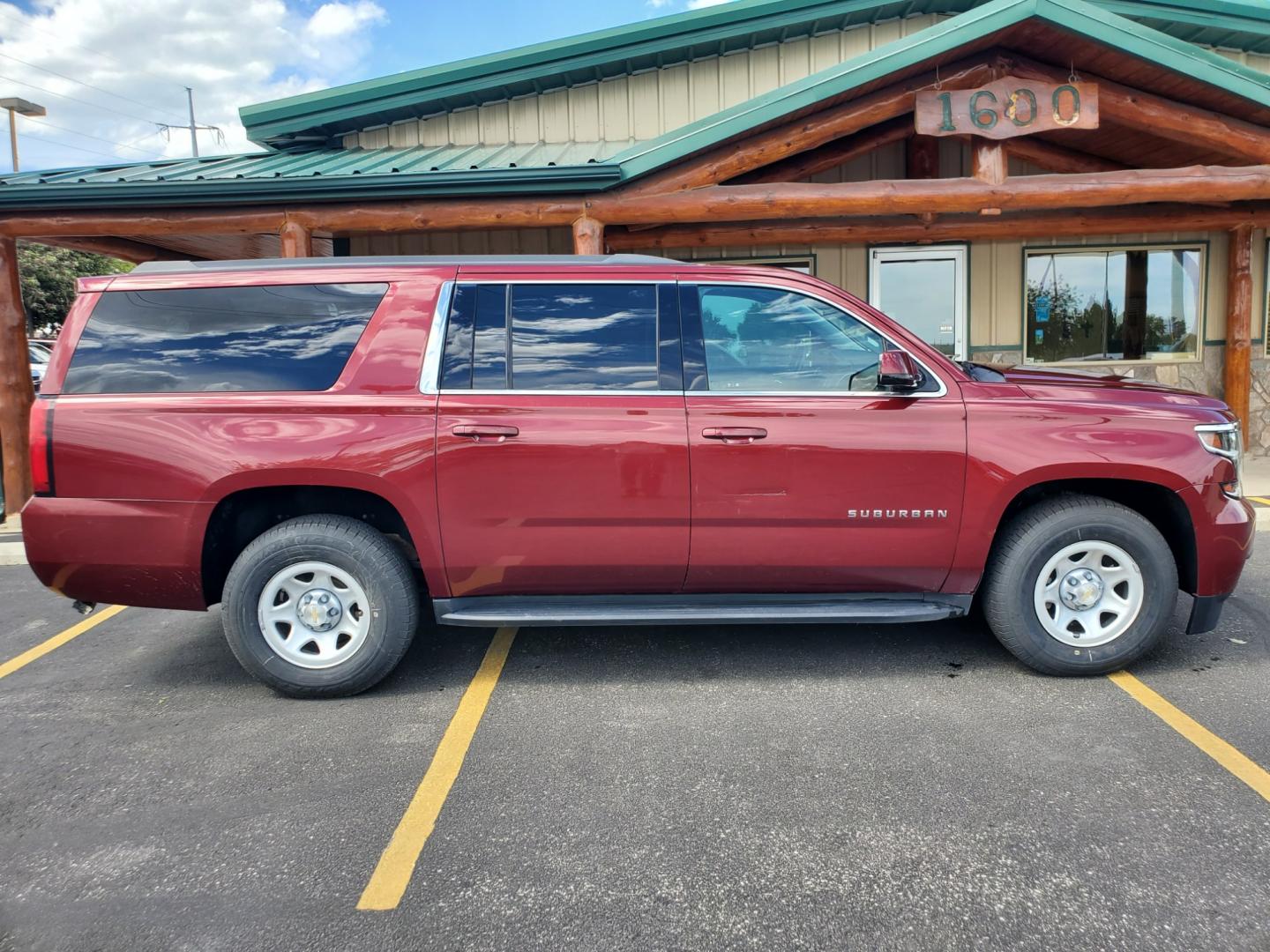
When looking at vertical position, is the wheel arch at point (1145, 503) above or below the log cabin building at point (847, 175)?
below

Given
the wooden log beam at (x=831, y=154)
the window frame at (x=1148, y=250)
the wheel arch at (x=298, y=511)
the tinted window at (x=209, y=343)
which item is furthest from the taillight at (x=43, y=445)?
the window frame at (x=1148, y=250)

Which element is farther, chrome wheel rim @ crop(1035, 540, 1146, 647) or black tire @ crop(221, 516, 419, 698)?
chrome wheel rim @ crop(1035, 540, 1146, 647)

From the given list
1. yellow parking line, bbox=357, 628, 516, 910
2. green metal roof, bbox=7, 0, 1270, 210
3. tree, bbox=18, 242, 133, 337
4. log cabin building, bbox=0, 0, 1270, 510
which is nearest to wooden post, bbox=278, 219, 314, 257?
log cabin building, bbox=0, 0, 1270, 510

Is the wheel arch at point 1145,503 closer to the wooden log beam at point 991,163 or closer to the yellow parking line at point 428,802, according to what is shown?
the yellow parking line at point 428,802

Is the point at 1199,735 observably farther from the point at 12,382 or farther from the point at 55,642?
the point at 12,382

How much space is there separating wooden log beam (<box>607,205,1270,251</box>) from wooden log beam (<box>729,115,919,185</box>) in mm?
770

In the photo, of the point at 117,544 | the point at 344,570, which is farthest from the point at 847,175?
the point at 117,544

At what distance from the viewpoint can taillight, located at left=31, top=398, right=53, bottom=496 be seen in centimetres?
360

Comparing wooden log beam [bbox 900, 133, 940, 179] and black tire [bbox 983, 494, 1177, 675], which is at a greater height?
wooden log beam [bbox 900, 133, 940, 179]

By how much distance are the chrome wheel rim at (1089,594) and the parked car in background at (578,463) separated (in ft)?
0.04

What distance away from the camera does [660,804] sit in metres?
2.87

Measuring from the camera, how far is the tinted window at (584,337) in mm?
3736

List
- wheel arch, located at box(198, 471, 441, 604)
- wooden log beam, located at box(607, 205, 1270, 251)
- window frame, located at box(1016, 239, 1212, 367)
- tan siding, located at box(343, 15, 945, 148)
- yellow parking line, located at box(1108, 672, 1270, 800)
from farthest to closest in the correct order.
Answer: window frame, located at box(1016, 239, 1212, 367), tan siding, located at box(343, 15, 945, 148), wooden log beam, located at box(607, 205, 1270, 251), wheel arch, located at box(198, 471, 441, 604), yellow parking line, located at box(1108, 672, 1270, 800)

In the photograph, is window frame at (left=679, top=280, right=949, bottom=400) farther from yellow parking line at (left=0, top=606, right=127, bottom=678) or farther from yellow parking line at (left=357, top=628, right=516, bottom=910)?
yellow parking line at (left=0, top=606, right=127, bottom=678)
